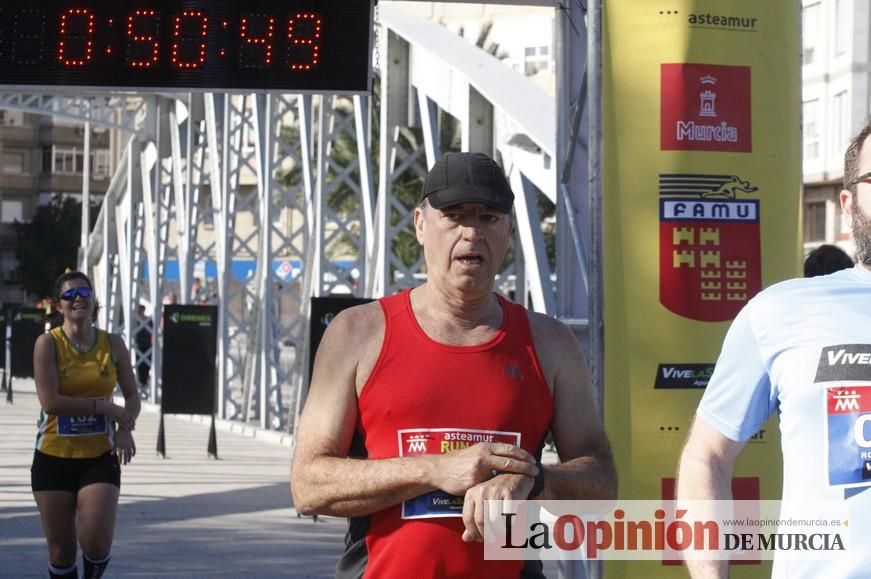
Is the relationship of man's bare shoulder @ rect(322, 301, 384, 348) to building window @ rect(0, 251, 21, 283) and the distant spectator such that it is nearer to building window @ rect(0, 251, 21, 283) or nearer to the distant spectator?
the distant spectator

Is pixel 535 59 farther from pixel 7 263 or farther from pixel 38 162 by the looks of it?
pixel 38 162

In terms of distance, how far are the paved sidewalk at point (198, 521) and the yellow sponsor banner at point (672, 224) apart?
4.67m

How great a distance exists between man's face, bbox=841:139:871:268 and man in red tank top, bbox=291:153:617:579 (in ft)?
2.89

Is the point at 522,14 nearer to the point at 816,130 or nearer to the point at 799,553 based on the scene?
the point at 816,130

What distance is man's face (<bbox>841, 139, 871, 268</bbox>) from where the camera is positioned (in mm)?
3453

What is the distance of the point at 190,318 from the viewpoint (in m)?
19.8

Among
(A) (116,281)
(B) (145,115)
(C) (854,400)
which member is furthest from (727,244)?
(A) (116,281)

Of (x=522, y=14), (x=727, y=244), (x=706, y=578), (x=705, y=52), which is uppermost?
(x=522, y=14)

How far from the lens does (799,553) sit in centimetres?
333

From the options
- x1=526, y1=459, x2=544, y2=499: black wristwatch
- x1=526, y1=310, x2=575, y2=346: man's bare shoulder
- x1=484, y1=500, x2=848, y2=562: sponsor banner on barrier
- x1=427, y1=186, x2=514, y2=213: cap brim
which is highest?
x1=427, y1=186, x2=514, y2=213: cap brim

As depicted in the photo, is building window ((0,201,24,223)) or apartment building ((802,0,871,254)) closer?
apartment building ((802,0,871,254))

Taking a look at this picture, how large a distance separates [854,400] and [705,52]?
4.25 meters

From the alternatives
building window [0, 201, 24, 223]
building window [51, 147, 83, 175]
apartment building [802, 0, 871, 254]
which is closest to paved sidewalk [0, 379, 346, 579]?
apartment building [802, 0, 871, 254]

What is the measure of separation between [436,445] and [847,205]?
1.13m
